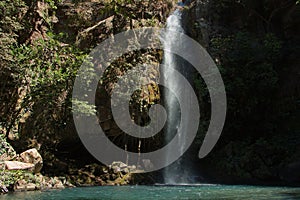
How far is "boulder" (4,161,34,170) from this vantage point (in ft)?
34.1

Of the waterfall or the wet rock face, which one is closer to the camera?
the waterfall

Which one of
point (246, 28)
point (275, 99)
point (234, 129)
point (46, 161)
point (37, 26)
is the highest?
point (246, 28)

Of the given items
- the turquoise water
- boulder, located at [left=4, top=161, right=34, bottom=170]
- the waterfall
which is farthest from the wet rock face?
the turquoise water

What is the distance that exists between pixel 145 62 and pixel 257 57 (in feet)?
16.5

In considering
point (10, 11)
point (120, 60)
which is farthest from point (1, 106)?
point (120, 60)

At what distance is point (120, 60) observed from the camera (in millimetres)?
16359

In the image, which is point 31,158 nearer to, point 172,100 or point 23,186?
point 23,186

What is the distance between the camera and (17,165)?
1089 centimetres

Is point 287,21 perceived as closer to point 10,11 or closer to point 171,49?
point 171,49

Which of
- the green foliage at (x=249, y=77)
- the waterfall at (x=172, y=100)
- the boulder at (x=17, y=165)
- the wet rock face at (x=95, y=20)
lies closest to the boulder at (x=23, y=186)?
the boulder at (x=17, y=165)

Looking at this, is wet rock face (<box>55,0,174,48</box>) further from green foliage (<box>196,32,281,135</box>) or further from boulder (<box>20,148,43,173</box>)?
boulder (<box>20,148,43,173</box>)

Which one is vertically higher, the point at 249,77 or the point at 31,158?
the point at 249,77

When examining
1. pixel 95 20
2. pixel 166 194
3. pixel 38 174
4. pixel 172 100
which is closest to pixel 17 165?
pixel 38 174

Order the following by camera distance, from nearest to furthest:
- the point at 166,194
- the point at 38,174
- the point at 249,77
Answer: the point at 166,194, the point at 38,174, the point at 249,77
